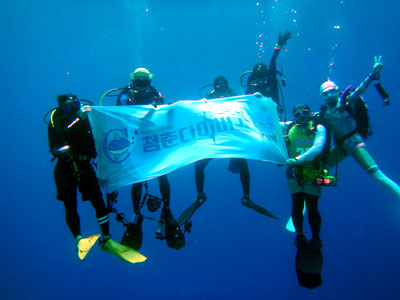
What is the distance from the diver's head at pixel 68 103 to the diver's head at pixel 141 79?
56.2 inches

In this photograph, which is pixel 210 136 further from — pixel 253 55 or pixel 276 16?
pixel 253 55

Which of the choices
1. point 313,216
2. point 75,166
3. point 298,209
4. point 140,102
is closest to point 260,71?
point 140,102

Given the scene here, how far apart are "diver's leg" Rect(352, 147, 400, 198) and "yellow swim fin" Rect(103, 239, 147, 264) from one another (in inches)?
212

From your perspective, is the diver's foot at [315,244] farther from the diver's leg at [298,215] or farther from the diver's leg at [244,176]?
the diver's leg at [244,176]

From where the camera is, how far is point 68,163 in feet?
16.6

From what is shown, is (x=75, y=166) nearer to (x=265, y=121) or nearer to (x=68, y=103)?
(x=68, y=103)

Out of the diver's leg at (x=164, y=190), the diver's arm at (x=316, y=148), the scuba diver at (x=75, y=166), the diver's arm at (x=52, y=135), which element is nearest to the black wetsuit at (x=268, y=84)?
the diver's arm at (x=316, y=148)

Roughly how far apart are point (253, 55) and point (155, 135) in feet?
186

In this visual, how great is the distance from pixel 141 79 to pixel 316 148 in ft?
14.5

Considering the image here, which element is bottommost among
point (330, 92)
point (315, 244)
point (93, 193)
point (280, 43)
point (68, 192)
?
point (315, 244)

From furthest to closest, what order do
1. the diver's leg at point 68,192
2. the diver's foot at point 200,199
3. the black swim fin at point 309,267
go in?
the diver's foot at point 200,199, the black swim fin at point 309,267, the diver's leg at point 68,192

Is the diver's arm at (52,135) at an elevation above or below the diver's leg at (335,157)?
above

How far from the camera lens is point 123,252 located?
15.9ft

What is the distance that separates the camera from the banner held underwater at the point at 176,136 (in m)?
5.12
